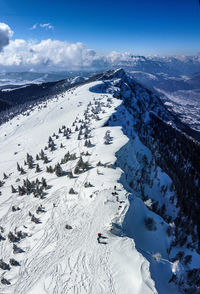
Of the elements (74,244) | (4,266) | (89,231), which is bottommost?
(4,266)

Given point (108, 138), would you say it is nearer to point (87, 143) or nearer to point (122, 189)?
point (87, 143)

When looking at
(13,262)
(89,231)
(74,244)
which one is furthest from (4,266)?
(89,231)

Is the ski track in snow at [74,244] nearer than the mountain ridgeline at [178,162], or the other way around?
the ski track in snow at [74,244]

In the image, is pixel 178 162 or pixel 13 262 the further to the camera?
pixel 178 162

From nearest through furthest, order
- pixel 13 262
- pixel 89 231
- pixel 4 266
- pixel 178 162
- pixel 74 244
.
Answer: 1. pixel 4 266
2. pixel 13 262
3. pixel 74 244
4. pixel 89 231
5. pixel 178 162

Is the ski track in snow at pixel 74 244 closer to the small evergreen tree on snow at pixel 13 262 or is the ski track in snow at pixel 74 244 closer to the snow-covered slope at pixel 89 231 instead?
the snow-covered slope at pixel 89 231

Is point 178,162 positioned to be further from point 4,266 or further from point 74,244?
point 4,266

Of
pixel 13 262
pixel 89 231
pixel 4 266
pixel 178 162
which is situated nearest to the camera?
pixel 4 266

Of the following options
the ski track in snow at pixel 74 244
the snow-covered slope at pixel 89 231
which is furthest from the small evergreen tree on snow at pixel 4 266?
the ski track in snow at pixel 74 244

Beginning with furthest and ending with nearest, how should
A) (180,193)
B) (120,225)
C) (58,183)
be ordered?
1. (180,193)
2. (58,183)
3. (120,225)

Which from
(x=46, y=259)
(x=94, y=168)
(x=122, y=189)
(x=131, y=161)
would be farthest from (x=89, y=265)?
(x=131, y=161)

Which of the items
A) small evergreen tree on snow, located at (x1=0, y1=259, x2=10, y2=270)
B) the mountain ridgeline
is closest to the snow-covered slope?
small evergreen tree on snow, located at (x1=0, y1=259, x2=10, y2=270)
